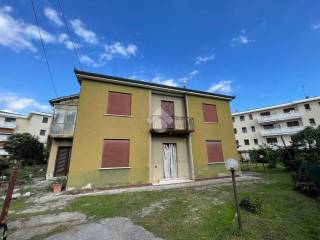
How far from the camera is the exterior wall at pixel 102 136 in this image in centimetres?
880

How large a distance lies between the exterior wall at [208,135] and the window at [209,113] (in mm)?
300

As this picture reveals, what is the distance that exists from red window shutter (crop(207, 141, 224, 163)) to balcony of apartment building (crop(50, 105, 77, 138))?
11205 millimetres

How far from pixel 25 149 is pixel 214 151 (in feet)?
75.5

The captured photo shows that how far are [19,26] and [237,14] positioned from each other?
498 inches

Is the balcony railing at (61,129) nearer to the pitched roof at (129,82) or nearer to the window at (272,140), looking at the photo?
the pitched roof at (129,82)

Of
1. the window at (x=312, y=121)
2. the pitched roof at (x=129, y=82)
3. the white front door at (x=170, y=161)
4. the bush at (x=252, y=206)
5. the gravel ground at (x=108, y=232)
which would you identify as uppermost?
the window at (x=312, y=121)

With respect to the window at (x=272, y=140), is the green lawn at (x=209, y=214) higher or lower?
lower

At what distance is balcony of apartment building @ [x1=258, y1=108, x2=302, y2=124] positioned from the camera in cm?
3089

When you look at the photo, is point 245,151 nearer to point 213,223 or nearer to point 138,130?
point 138,130

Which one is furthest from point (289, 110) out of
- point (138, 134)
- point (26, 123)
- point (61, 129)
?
point (26, 123)

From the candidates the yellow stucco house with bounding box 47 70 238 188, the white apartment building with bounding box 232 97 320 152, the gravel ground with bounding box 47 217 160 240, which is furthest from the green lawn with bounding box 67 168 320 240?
the white apartment building with bounding box 232 97 320 152

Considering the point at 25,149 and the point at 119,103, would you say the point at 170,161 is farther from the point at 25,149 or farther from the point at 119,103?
the point at 25,149

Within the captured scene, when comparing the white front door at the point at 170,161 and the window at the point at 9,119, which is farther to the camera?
the window at the point at 9,119

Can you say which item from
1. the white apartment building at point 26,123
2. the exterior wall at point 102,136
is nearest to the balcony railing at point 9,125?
the white apartment building at point 26,123
